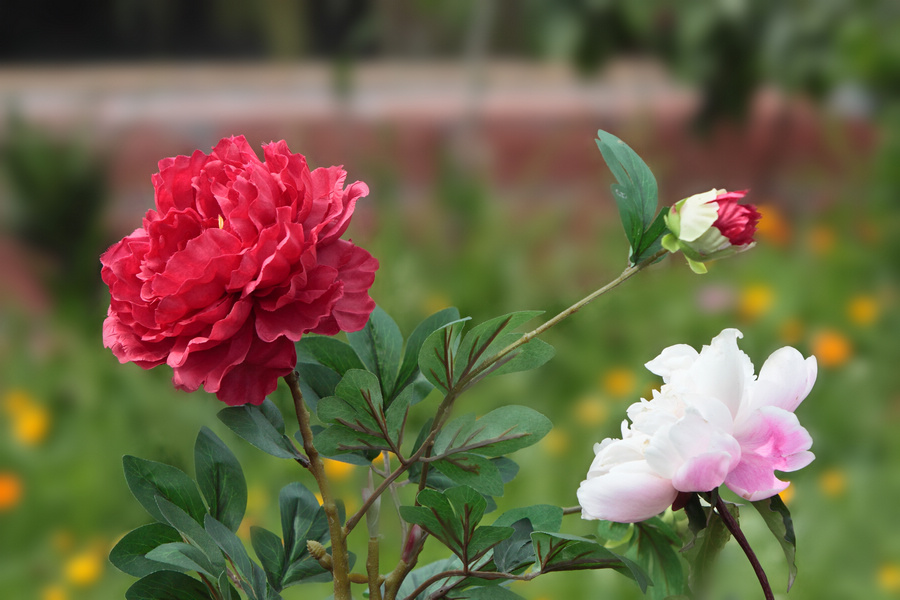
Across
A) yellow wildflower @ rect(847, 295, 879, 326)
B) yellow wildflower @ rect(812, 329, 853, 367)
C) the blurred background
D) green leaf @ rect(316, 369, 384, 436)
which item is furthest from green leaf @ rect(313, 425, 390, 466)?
yellow wildflower @ rect(847, 295, 879, 326)

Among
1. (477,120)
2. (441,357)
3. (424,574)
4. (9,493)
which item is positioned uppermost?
(441,357)

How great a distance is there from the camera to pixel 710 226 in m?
0.23

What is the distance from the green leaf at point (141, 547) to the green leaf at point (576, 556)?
108 millimetres

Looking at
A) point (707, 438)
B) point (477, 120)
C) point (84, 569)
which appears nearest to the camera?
point (707, 438)

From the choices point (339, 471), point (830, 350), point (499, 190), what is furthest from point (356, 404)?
point (499, 190)

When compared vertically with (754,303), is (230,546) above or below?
above

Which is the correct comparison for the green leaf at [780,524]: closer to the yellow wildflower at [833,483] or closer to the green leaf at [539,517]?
the green leaf at [539,517]

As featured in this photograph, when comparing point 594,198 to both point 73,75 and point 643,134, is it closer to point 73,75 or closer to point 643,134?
point 643,134

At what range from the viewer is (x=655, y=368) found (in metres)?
0.26

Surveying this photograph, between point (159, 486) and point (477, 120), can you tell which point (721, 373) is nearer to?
point (159, 486)

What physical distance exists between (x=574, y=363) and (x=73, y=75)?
1155 mm

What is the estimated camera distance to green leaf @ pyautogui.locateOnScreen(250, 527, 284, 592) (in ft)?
0.92

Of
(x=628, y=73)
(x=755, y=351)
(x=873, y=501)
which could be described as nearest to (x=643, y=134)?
(x=628, y=73)

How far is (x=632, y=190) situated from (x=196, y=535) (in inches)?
5.9
